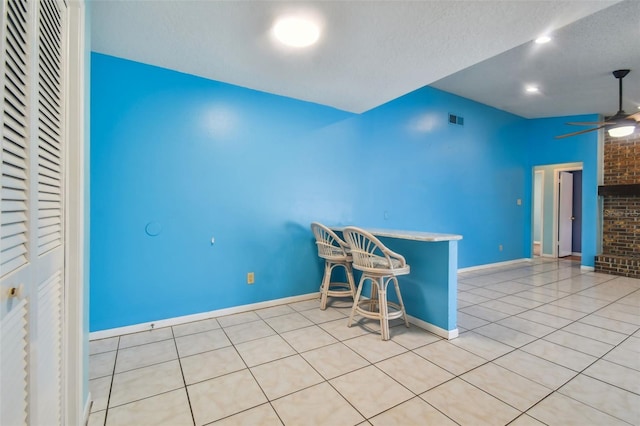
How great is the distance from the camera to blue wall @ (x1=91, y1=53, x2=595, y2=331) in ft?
7.94

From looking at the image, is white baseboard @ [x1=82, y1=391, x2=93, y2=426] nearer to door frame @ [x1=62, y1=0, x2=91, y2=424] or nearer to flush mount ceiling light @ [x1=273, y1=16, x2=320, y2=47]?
door frame @ [x1=62, y1=0, x2=91, y2=424]

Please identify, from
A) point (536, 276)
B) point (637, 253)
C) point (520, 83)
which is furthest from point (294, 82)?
point (637, 253)

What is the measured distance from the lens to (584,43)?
9.48 ft

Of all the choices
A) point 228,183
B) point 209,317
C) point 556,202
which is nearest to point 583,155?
point 556,202

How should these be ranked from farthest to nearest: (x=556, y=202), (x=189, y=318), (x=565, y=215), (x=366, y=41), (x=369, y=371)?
1. (x=565, y=215)
2. (x=556, y=202)
3. (x=189, y=318)
4. (x=366, y=41)
5. (x=369, y=371)

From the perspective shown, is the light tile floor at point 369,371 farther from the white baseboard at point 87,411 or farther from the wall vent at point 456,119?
the wall vent at point 456,119

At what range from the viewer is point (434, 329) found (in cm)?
249

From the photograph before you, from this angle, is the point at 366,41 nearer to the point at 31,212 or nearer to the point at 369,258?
the point at 369,258

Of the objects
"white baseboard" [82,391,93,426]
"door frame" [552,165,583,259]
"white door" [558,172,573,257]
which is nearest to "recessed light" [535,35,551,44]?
"white baseboard" [82,391,93,426]

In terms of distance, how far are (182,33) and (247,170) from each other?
50.2 inches

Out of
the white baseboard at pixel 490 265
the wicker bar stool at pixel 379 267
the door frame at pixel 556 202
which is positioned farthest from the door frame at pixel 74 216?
the door frame at pixel 556 202

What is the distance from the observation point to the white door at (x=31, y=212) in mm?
702

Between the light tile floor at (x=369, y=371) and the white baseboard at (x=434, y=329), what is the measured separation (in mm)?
50

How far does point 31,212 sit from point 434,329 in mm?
2667
